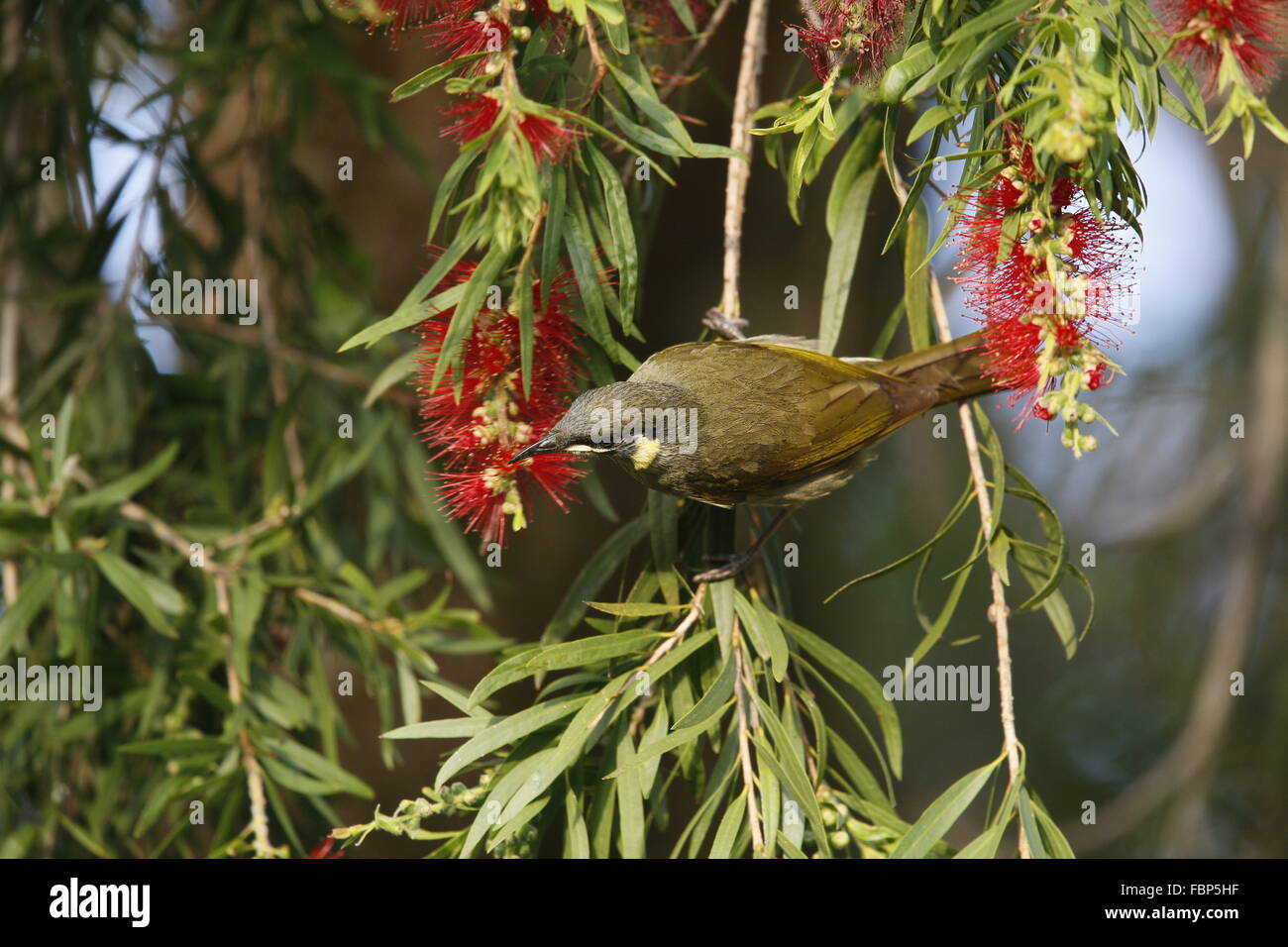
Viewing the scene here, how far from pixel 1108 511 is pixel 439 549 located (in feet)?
9.93

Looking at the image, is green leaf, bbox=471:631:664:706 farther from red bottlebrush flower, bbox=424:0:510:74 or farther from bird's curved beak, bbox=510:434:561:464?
red bottlebrush flower, bbox=424:0:510:74

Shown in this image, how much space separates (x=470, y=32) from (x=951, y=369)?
111 centimetres

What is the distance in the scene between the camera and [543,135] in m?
1.38

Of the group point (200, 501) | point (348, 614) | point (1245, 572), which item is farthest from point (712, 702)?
point (1245, 572)

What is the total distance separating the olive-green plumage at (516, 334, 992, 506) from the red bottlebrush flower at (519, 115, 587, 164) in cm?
48

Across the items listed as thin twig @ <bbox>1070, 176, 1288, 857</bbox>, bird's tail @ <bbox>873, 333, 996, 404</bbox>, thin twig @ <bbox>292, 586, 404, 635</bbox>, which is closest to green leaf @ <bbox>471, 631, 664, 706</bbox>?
thin twig @ <bbox>292, 586, 404, 635</bbox>

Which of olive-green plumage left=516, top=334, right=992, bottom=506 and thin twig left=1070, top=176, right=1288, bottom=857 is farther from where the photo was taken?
thin twig left=1070, top=176, right=1288, bottom=857

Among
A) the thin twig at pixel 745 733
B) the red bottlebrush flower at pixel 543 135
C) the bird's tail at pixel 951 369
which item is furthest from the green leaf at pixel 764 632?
the red bottlebrush flower at pixel 543 135

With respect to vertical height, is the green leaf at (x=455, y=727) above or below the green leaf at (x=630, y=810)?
above

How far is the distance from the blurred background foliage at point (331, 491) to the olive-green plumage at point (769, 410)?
43 centimetres

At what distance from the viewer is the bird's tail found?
6.60ft

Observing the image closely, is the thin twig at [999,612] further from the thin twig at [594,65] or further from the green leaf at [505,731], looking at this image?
the green leaf at [505,731]

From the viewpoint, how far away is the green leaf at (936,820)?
5.04 ft

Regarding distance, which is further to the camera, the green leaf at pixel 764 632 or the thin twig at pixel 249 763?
the thin twig at pixel 249 763
